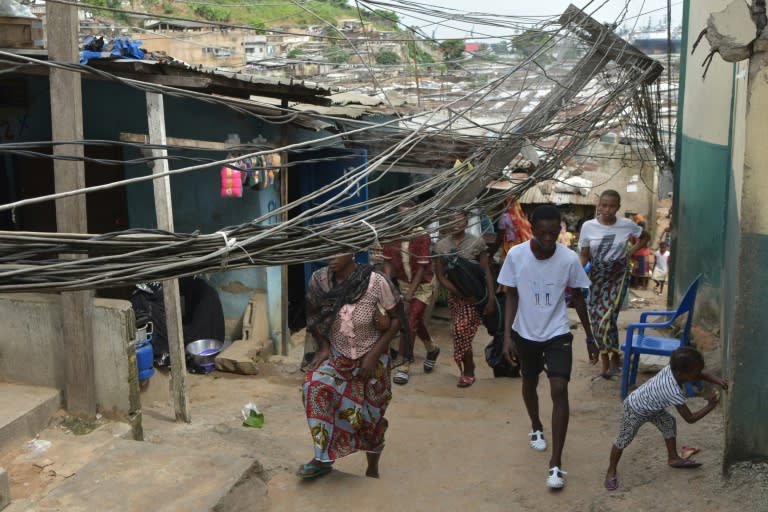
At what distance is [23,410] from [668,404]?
13.4 ft

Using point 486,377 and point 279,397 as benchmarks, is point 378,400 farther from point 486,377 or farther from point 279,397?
point 486,377

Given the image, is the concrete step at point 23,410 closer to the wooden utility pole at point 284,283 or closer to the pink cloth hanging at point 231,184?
the pink cloth hanging at point 231,184

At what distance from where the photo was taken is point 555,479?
15.8 ft

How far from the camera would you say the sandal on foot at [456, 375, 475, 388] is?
7.63m

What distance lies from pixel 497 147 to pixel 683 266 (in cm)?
360

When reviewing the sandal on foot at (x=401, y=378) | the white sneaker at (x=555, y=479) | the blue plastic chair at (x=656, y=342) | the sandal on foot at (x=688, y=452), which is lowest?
the sandal on foot at (x=401, y=378)

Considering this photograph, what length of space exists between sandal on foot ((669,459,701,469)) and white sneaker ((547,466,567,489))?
0.68 metres

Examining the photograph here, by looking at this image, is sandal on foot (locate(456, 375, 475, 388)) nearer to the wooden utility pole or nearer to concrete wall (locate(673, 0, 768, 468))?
the wooden utility pole

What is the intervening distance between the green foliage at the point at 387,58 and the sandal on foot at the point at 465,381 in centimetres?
333

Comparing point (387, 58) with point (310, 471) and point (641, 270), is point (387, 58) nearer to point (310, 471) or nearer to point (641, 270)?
point (310, 471)

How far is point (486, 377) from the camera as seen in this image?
805cm

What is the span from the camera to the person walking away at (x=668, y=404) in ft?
14.4

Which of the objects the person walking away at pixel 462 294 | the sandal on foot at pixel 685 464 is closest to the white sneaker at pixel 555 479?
the sandal on foot at pixel 685 464

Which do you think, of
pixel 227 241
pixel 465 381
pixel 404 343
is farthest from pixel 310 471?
pixel 465 381
